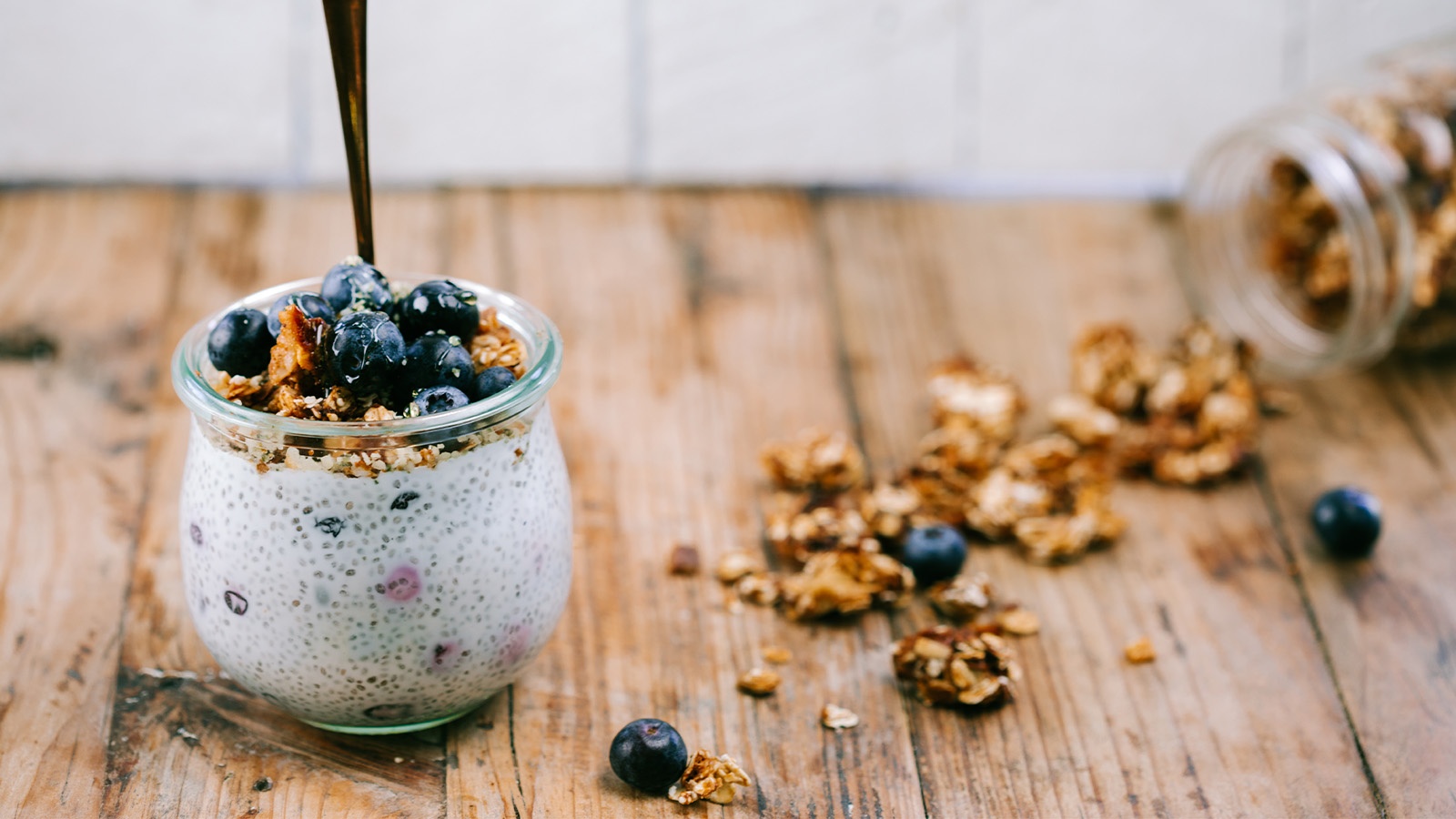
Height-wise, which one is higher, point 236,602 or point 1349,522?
point 236,602

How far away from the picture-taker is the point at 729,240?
5.31 feet


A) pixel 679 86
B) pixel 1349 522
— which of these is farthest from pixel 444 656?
pixel 679 86

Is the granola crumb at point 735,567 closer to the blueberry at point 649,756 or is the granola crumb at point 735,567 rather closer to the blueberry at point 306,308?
the blueberry at point 649,756

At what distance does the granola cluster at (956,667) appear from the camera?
95 centimetres

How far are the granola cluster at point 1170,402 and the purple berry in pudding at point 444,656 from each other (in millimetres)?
694

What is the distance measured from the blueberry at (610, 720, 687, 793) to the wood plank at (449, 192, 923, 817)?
1 centimetres

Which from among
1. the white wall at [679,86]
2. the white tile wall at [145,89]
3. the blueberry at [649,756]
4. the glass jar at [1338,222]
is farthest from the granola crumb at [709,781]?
the white tile wall at [145,89]

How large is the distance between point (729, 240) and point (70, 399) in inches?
29.3

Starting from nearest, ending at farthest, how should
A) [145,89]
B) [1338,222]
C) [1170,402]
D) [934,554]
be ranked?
[934,554]
[1170,402]
[1338,222]
[145,89]

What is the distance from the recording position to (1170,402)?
132 cm

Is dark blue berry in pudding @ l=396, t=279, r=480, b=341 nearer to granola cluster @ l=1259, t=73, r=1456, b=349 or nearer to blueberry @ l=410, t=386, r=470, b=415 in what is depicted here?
blueberry @ l=410, t=386, r=470, b=415

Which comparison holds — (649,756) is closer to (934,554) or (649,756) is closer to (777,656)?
(777,656)

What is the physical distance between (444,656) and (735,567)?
315 mm

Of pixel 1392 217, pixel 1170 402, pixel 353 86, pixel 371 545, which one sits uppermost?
pixel 353 86
